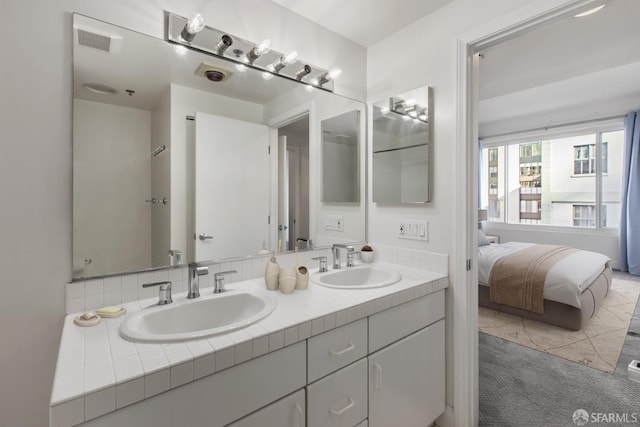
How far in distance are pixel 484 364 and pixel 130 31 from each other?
297 cm

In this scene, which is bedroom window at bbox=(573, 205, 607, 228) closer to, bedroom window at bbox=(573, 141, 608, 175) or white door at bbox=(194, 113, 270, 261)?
Result: bedroom window at bbox=(573, 141, 608, 175)

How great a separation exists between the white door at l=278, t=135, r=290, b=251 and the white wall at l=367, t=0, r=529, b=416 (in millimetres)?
709

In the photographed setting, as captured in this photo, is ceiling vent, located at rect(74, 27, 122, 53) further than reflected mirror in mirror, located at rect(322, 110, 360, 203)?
No

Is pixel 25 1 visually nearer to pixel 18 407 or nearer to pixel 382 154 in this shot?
pixel 18 407

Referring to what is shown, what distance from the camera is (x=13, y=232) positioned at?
1.02 meters

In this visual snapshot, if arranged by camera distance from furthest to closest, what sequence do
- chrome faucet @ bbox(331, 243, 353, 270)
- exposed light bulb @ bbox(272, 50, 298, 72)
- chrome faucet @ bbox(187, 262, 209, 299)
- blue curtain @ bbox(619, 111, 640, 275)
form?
1. blue curtain @ bbox(619, 111, 640, 275)
2. chrome faucet @ bbox(331, 243, 353, 270)
3. exposed light bulb @ bbox(272, 50, 298, 72)
4. chrome faucet @ bbox(187, 262, 209, 299)

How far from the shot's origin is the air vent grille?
1.13 meters

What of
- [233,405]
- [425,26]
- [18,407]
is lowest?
[18,407]

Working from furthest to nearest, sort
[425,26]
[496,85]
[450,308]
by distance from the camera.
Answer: [496,85] < [425,26] < [450,308]

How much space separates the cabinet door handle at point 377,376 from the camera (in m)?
1.26

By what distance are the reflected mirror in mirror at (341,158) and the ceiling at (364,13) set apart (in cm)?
51

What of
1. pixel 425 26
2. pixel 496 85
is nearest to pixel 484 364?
pixel 425 26

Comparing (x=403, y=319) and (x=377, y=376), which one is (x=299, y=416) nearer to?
(x=377, y=376)

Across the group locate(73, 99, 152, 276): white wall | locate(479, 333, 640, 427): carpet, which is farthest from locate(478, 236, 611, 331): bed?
locate(73, 99, 152, 276): white wall
